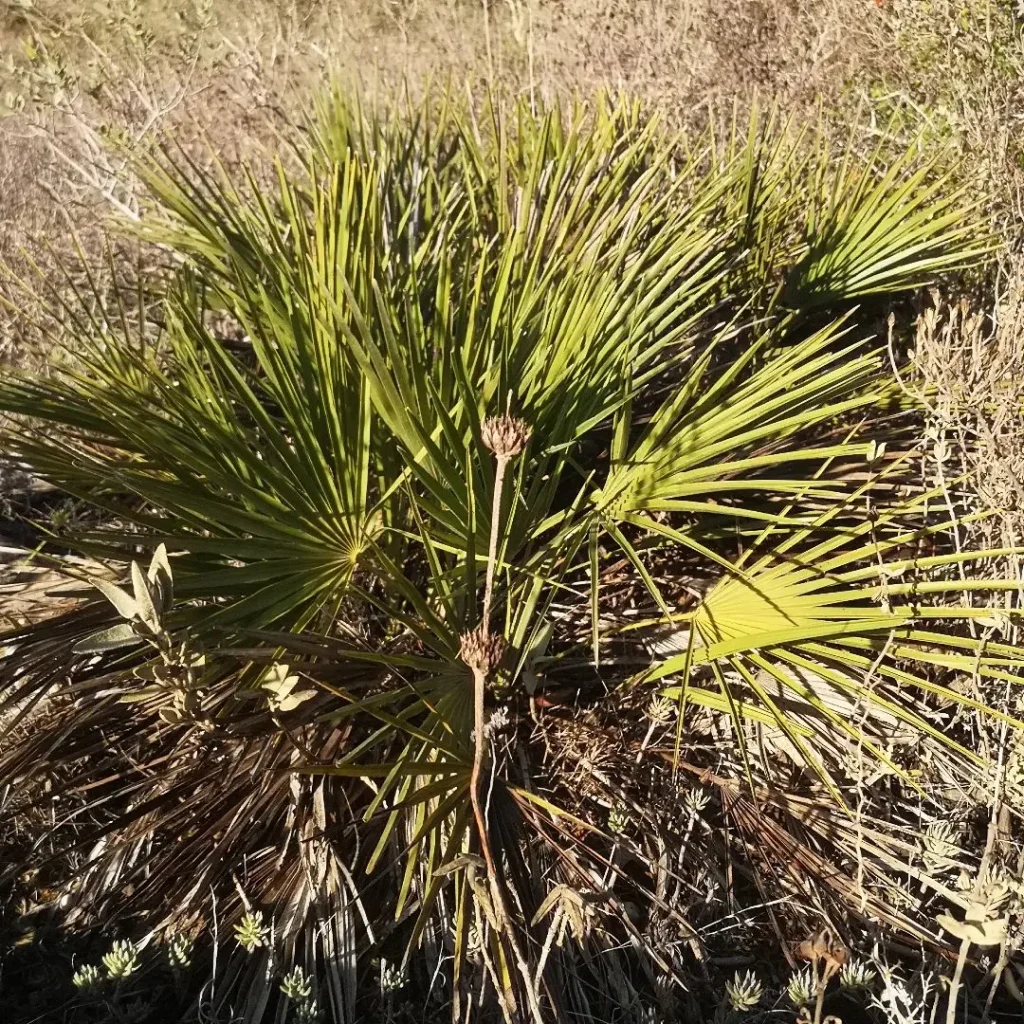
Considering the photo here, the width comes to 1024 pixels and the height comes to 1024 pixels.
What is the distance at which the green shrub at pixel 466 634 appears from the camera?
4.65 feet

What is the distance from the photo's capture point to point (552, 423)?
176 cm

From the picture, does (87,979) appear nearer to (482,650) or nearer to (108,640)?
(108,640)

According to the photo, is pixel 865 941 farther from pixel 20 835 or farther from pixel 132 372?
pixel 132 372

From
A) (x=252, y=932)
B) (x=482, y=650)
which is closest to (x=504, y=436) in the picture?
(x=482, y=650)

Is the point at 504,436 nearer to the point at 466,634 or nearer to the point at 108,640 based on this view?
the point at 466,634

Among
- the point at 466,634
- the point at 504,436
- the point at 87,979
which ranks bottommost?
the point at 87,979

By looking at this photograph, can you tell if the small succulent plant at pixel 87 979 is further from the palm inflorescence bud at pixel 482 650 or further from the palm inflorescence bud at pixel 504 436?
the palm inflorescence bud at pixel 504 436

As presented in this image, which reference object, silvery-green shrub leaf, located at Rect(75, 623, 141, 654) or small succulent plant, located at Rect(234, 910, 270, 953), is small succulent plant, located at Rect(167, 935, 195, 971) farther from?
silvery-green shrub leaf, located at Rect(75, 623, 141, 654)

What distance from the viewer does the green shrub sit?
1.42 meters

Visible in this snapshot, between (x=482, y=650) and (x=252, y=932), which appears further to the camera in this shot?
(x=252, y=932)

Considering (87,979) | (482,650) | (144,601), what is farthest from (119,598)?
(87,979)

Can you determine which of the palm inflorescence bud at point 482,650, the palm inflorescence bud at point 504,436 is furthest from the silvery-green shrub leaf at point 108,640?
the palm inflorescence bud at point 504,436

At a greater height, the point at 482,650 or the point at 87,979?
the point at 482,650

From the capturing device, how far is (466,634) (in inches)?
49.8
